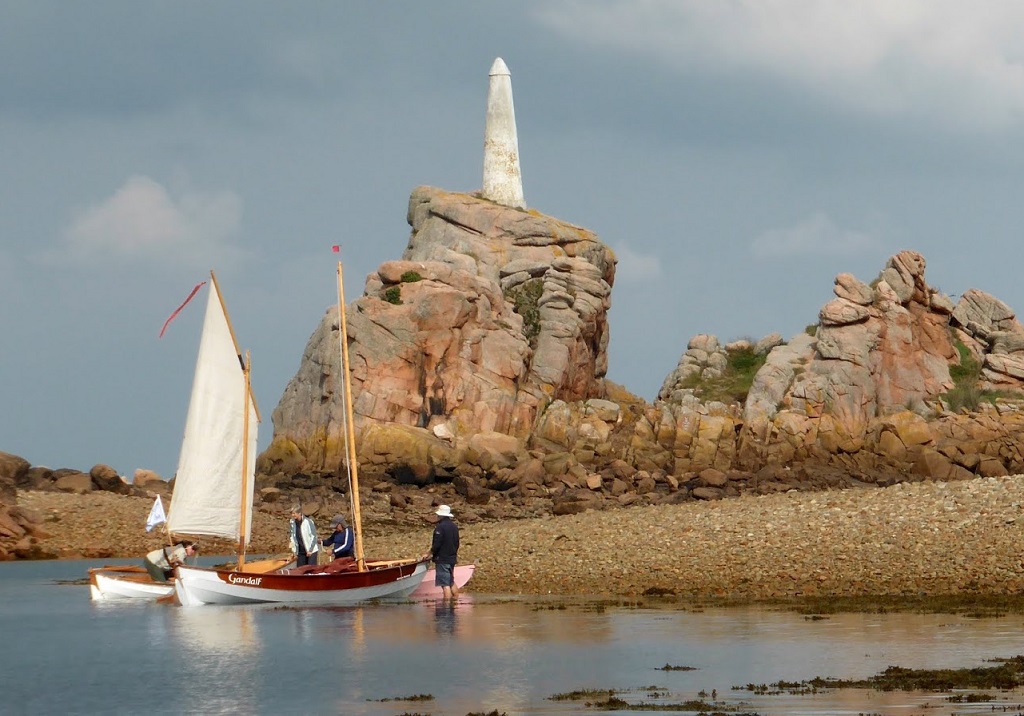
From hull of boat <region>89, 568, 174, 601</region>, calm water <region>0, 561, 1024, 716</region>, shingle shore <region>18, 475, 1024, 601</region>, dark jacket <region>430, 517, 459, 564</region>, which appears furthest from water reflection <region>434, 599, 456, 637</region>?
hull of boat <region>89, 568, 174, 601</region>

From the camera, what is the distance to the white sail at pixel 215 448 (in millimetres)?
36094

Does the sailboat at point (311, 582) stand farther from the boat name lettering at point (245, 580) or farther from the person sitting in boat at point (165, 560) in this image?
the person sitting in boat at point (165, 560)

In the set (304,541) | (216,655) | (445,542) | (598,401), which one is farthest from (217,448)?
(598,401)

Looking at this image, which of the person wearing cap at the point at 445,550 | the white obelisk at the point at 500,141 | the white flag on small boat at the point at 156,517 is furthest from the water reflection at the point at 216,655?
the white obelisk at the point at 500,141

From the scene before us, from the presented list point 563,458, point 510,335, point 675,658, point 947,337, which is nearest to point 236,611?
point 675,658

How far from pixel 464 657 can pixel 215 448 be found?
46.4ft

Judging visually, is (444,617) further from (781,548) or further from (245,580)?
(781,548)

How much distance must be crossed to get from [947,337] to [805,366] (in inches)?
348

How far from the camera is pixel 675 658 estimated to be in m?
23.1

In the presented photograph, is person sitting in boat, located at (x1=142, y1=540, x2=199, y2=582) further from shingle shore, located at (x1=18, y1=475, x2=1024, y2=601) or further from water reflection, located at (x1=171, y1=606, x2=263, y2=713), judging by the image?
shingle shore, located at (x1=18, y1=475, x2=1024, y2=601)

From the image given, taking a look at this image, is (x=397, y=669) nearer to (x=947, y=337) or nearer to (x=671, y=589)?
(x=671, y=589)

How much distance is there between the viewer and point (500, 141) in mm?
88812

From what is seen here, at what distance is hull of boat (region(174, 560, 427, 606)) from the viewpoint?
112 ft

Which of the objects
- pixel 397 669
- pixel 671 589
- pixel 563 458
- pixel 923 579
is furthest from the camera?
pixel 563 458
